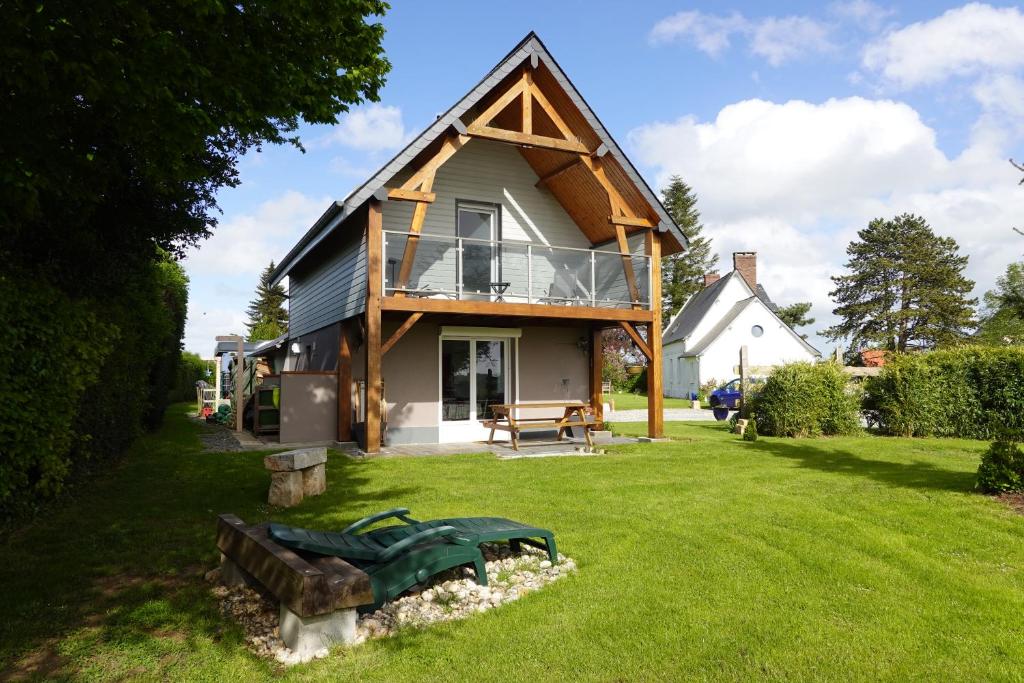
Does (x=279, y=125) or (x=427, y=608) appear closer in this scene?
(x=427, y=608)

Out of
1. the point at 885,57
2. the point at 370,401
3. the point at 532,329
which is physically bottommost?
the point at 370,401

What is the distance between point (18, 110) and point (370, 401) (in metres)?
7.53

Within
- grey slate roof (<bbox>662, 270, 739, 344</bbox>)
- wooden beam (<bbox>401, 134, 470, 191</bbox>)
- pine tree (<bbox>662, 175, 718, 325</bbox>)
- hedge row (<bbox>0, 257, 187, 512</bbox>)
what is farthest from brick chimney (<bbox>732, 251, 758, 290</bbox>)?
hedge row (<bbox>0, 257, 187, 512</bbox>)

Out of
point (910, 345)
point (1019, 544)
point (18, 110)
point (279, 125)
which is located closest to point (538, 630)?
point (1019, 544)

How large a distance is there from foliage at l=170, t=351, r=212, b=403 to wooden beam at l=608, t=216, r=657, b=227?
23798 mm

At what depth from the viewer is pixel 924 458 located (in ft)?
38.4

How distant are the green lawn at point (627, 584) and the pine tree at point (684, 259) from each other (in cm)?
4807

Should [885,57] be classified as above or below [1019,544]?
above

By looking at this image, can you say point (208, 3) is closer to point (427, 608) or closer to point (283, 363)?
point (427, 608)

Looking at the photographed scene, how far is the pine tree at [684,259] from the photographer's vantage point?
5628 cm

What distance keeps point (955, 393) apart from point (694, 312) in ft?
85.8

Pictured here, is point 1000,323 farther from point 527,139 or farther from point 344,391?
point 344,391

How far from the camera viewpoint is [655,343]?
48.4 feet

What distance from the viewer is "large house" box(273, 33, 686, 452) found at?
496 inches
